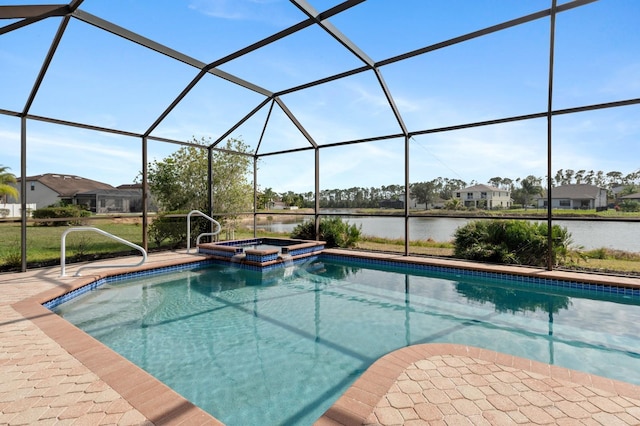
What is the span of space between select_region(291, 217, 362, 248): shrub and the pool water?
316cm

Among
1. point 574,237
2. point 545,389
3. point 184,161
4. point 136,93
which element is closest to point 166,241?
point 184,161

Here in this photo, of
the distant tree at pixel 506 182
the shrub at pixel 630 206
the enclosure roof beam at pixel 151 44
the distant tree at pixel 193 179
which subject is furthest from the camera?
the distant tree at pixel 506 182

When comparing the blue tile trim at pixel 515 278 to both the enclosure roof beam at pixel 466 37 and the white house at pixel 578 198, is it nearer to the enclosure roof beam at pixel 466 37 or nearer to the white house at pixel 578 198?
the enclosure roof beam at pixel 466 37

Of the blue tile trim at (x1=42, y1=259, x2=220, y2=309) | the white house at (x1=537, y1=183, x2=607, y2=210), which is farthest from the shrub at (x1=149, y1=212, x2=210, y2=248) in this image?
the white house at (x1=537, y1=183, x2=607, y2=210)

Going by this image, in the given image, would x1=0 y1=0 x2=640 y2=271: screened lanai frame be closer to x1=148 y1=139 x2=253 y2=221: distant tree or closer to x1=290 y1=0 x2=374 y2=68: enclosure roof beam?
x1=290 y1=0 x2=374 y2=68: enclosure roof beam

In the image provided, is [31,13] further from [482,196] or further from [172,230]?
[482,196]

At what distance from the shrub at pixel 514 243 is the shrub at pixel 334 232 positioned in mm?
3215

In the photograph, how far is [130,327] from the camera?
13.7 feet

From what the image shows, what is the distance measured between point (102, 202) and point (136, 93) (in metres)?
19.2

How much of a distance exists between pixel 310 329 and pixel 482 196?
31148 millimetres

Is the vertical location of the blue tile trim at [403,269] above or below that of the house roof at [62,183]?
below

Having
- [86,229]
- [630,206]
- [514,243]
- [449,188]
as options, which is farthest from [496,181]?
[86,229]

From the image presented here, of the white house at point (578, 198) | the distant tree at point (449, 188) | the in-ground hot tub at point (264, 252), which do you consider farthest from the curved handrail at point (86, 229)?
the distant tree at point (449, 188)

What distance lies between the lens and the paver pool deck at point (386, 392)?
205 centimetres
